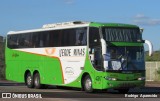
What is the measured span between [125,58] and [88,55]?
1.98 m

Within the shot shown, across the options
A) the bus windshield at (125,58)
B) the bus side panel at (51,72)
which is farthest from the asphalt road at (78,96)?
the bus side panel at (51,72)

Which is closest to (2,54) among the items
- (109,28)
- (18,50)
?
(18,50)

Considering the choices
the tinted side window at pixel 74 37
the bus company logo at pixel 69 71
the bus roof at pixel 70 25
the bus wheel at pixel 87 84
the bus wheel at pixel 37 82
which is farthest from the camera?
the bus wheel at pixel 37 82

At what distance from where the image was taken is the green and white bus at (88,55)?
83.5 ft

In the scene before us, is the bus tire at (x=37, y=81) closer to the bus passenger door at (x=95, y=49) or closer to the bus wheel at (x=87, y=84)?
the bus wheel at (x=87, y=84)

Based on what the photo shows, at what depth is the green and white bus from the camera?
25453 mm

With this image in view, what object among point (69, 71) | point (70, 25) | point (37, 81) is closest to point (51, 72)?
point (37, 81)

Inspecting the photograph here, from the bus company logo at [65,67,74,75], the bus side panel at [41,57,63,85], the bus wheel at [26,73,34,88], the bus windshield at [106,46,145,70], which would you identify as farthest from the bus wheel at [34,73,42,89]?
the bus windshield at [106,46,145,70]

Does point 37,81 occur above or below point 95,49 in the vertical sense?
below

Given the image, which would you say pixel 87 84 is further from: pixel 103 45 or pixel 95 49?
pixel 103 45

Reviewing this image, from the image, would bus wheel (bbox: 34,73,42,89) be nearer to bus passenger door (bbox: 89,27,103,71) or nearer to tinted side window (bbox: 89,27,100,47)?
bus passenger door (bbox: 89,27,103,71)

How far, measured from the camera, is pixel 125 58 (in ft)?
84.2

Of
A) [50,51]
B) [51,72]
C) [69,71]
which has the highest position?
[50,51]

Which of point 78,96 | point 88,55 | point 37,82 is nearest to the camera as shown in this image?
point 78,96
